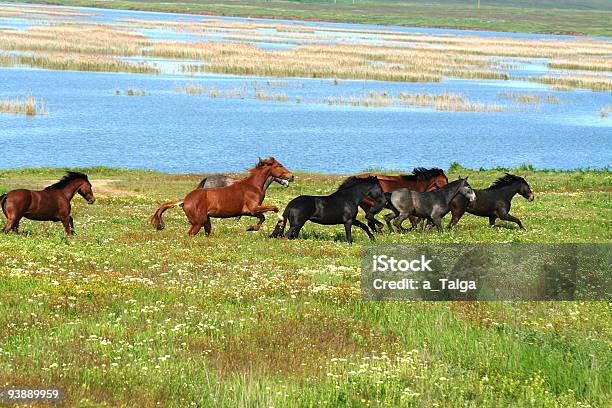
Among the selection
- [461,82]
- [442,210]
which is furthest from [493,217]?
[461,82]

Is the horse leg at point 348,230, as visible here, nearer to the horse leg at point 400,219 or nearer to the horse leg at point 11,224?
the horse leg at point 400,219

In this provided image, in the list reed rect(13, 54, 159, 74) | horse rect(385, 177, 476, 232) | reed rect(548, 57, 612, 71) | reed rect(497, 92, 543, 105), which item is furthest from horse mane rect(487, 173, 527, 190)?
reed rect(548, 57, 612, 71)

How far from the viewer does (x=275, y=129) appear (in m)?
73.6

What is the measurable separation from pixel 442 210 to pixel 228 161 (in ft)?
110

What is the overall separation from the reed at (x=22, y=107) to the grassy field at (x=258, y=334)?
5276 centimetres

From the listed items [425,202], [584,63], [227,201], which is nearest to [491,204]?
[425,202]

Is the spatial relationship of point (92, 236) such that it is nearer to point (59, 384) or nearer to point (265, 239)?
point (265, 239)

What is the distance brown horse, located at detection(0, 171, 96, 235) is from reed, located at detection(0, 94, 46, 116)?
2022 inches

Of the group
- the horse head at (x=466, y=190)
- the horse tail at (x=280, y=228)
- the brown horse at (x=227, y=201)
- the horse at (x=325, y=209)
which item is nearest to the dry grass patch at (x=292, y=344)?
the horse at (x=325, y=209)

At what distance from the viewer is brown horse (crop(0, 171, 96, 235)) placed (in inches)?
915

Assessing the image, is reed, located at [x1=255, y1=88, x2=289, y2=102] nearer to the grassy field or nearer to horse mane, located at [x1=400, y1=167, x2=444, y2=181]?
horse mane, located at [x1=400, y1=167, x2=444, y2=181]

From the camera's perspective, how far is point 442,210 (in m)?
27.1

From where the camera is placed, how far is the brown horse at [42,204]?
2325 cm

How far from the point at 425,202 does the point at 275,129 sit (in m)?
47.3
